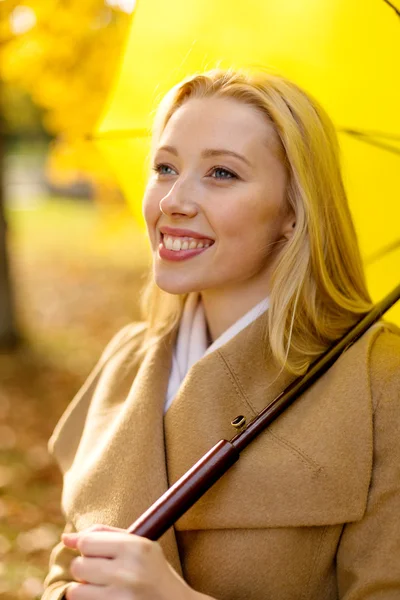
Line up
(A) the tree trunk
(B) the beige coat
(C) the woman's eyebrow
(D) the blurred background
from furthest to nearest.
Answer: (A) the tree trunk, (D) the blurred background, (C) the woman's eyebrow, (B) the beige coat

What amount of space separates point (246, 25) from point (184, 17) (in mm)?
267

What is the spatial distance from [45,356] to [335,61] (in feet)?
19.4

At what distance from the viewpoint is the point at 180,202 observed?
6.88 ft

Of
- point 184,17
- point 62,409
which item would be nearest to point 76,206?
point 62,409

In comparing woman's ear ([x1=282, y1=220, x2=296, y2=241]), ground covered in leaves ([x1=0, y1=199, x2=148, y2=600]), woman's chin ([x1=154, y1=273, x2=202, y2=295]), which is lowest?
ground covered in leaves ([x1=0, y1=199, x2=148, y2=600])

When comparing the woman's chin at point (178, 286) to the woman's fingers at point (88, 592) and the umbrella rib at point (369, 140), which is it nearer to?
the umbrella rib at point (369, 140)

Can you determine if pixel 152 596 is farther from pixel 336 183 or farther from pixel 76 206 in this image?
pixel 76 206

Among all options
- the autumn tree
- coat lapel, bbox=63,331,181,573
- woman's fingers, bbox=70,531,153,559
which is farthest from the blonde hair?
the autumn tree

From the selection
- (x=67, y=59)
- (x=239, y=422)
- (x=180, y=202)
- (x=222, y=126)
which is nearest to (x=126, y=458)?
(x=239, y=422)

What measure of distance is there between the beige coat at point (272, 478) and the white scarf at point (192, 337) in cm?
4

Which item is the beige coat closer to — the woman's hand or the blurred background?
the woman's hand

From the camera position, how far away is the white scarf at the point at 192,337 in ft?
7.43

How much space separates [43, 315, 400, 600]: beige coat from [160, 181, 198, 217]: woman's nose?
1.28 feet

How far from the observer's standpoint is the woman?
1939 mm
